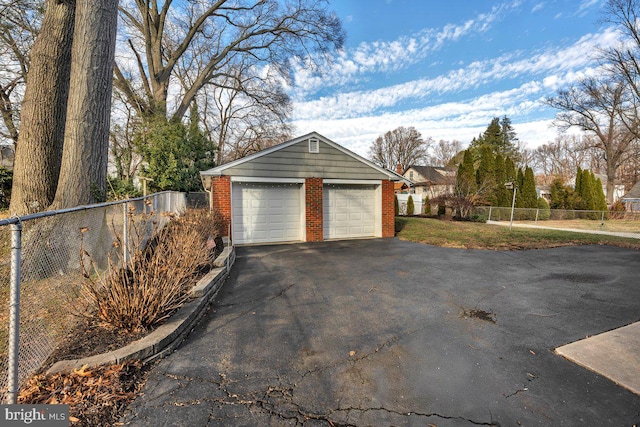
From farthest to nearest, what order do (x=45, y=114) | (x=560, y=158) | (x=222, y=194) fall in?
(x=560, y=158), (x=222, y=194), (x=45, y=114)

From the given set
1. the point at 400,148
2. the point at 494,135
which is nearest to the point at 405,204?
the point at 400,148

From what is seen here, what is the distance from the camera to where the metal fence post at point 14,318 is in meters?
1.88

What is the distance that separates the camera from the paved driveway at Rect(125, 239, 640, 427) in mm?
2064

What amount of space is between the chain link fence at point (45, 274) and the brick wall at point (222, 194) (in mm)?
4219

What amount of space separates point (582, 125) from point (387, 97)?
25.2 metres

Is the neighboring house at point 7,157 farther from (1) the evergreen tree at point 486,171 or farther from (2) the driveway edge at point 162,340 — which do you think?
(1) the evergreen tree at point 486,171

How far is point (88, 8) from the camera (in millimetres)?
5312

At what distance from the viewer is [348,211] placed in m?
10.5

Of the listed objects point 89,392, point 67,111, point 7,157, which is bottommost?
point 89,392

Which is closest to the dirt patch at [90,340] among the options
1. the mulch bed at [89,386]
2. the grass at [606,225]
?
→ the mulch bed at [89,386]

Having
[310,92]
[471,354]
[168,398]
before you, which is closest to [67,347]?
[168,398]

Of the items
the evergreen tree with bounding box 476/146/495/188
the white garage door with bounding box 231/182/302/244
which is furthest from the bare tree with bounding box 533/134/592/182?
the white garage door with bounding box 231/182/302/244

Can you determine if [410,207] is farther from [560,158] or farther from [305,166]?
[560,158]

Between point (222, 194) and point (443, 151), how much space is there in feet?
149
